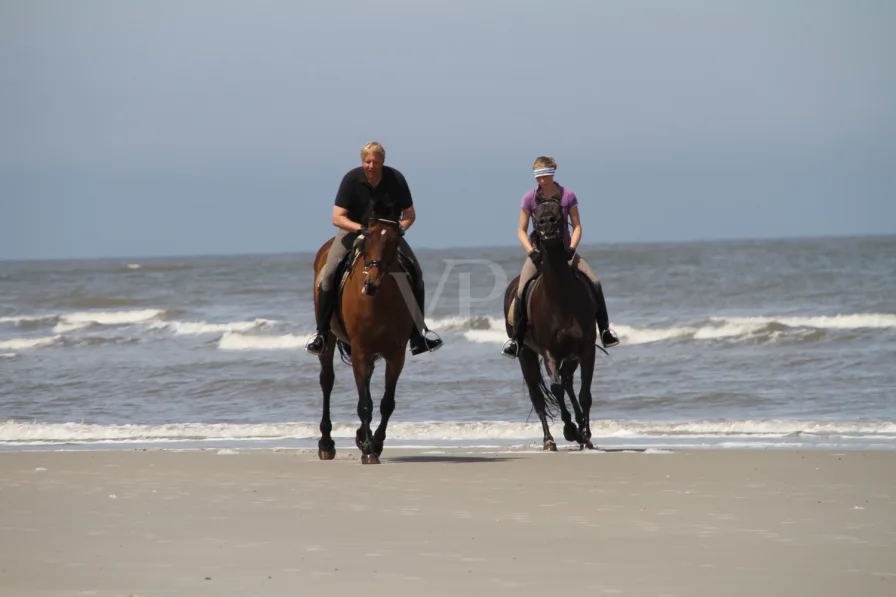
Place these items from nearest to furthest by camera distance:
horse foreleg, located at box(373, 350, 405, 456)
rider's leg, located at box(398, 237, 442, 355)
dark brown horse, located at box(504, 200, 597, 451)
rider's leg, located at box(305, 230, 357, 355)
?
rider's leg, located at box(398, 237, 442, 355), horse foreleg, located at box(373, 350, 405, 456), rider's leg, located at box(305, 230, 357, 355), dark brown horse, located at box(504, 200, 597, 451)

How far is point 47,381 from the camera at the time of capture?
1877 centimetres

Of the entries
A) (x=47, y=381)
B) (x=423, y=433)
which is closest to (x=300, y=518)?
(x=423, y=433)

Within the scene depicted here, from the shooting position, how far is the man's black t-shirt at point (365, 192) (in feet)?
33.4

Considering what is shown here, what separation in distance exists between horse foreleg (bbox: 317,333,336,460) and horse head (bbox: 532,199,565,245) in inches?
80.8

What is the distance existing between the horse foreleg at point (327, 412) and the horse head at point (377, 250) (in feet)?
4.22

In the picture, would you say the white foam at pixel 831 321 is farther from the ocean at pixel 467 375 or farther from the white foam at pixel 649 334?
the white foam at pixel 649 334

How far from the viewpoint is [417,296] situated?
1024 centimetres

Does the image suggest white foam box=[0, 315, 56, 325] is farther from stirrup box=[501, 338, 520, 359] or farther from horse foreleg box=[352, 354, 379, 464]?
horse foreleg box=[352, 354, 379, 464]

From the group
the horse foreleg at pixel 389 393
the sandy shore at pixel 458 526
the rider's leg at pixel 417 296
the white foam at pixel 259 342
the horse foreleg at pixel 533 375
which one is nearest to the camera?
the sandy shore at pixel 458 526

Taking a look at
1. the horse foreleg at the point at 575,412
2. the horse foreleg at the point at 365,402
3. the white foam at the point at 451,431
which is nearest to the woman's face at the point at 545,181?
the horse foreleg at the point at 575,412

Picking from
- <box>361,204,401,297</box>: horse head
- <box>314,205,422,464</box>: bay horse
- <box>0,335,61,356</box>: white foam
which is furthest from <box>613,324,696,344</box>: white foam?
<box>361,204,401,297</box>: horse head

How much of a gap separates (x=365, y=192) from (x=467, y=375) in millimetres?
8690

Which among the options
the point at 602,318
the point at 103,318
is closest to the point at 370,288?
the point at 602,318

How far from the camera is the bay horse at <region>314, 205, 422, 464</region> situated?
985 centimetres
